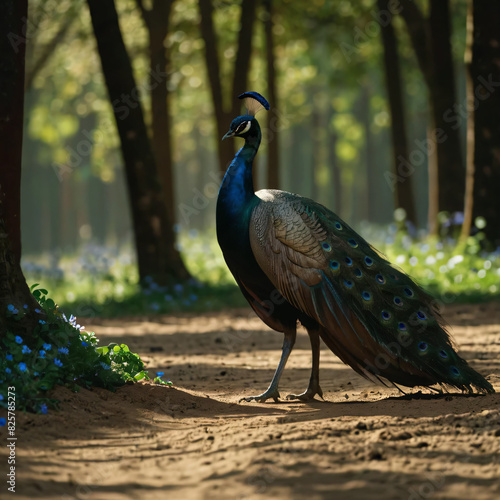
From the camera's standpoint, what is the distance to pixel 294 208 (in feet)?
20.9

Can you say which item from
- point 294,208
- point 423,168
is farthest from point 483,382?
point 423,168

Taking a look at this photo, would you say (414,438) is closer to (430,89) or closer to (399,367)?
(399,367)

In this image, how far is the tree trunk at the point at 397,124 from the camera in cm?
2023

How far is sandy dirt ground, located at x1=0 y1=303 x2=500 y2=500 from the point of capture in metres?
4.16

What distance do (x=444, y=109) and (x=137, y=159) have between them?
282 inches

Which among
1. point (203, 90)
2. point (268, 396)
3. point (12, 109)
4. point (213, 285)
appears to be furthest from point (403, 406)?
point (203, 90)

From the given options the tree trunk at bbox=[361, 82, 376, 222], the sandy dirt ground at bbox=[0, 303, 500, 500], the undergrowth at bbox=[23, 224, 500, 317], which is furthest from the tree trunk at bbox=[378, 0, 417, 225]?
the tree trunk at bbox=[361, 82, 376, 222]

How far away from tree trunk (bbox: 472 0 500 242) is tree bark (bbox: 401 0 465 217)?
2.54m

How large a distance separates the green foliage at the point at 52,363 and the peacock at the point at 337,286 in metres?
1.22

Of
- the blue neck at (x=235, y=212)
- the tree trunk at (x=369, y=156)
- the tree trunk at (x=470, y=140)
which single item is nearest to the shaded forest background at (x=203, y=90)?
the tree trunk at (x=369, y=156)

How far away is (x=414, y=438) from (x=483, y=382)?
4.96ft

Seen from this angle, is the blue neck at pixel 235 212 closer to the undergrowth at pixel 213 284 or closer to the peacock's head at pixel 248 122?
the peacock's head at pixel 248 122

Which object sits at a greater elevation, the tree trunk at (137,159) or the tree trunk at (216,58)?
the tree trunk at (216,58)

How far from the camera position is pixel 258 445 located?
482cm
